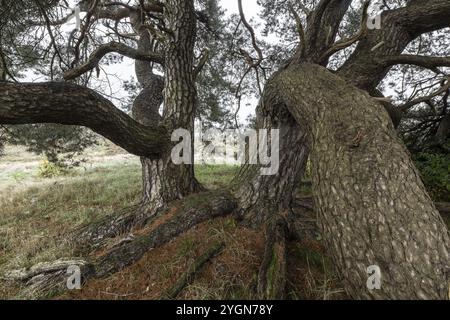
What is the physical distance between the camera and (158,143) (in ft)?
11.4

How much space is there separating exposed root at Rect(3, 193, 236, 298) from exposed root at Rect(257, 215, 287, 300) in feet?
2.44

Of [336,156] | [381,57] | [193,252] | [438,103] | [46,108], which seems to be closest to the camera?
[336,156]

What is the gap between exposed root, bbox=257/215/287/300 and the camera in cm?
183

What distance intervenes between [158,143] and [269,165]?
4.58 feet

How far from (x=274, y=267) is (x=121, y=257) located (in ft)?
4.42

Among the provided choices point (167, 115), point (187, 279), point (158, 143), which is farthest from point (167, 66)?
point (187, 279)

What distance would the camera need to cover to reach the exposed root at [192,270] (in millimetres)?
2010

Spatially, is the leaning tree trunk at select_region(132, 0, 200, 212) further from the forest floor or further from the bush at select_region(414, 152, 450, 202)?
the bush at select_region(414, 152, 450, 202)

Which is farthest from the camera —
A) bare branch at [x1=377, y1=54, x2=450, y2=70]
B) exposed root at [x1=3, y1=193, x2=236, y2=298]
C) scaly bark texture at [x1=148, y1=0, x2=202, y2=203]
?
scaly bark texture at [x1=148, y1=0, x2=202, y2=203]

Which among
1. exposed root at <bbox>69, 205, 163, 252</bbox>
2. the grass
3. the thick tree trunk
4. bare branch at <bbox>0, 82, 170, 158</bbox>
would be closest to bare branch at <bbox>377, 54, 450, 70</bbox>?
the thick tree trunk

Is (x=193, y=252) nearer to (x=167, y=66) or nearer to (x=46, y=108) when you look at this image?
(x=46, y=108)

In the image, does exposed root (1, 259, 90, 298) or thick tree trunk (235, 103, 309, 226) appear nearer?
exposed root (1, 259, 90, 298)

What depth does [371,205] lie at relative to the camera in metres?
1.47

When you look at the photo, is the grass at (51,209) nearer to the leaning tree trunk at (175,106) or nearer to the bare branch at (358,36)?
the leaning tree trunk at (175,106)
